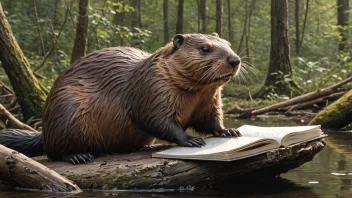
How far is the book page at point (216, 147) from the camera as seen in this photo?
152 inches

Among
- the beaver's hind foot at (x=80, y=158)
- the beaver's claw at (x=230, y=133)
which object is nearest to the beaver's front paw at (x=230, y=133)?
the beaver's claw at (x=230, y=133)

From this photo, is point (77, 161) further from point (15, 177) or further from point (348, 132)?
point (348, 132)

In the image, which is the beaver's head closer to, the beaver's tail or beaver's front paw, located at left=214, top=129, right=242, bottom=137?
beaver's front paw, located at left=214, top=129, right=242, bottom=137

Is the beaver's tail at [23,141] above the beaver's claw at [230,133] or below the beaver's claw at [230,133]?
below

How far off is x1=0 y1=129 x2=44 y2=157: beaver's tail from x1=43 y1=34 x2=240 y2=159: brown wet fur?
0.23 m

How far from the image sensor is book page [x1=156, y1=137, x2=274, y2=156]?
3.87 m

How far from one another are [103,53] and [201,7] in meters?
20.9

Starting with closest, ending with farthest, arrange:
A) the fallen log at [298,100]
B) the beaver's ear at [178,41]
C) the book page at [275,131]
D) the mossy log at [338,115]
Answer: the book page at [275,131] → the beaver's ear at [178,41] → the mossy log at [338,115] → the fallen log at [298,100]

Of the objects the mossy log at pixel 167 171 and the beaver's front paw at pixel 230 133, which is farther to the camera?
the beaver's front paw at pixel 230 133

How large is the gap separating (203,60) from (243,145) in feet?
2.37

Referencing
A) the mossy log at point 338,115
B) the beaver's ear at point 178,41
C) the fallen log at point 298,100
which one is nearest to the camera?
the beaver's ear at point 178,41

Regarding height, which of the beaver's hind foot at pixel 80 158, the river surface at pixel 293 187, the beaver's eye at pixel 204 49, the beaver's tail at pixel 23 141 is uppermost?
the beaver's eye at pixel 204 49

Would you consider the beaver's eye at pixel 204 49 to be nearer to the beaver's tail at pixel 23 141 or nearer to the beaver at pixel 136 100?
the beaver at pixel 136 100

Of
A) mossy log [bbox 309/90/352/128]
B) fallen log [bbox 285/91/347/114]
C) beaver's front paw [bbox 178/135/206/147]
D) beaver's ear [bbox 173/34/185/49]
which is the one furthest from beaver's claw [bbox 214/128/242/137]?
fallen log [bbox 285/91/347/114]
